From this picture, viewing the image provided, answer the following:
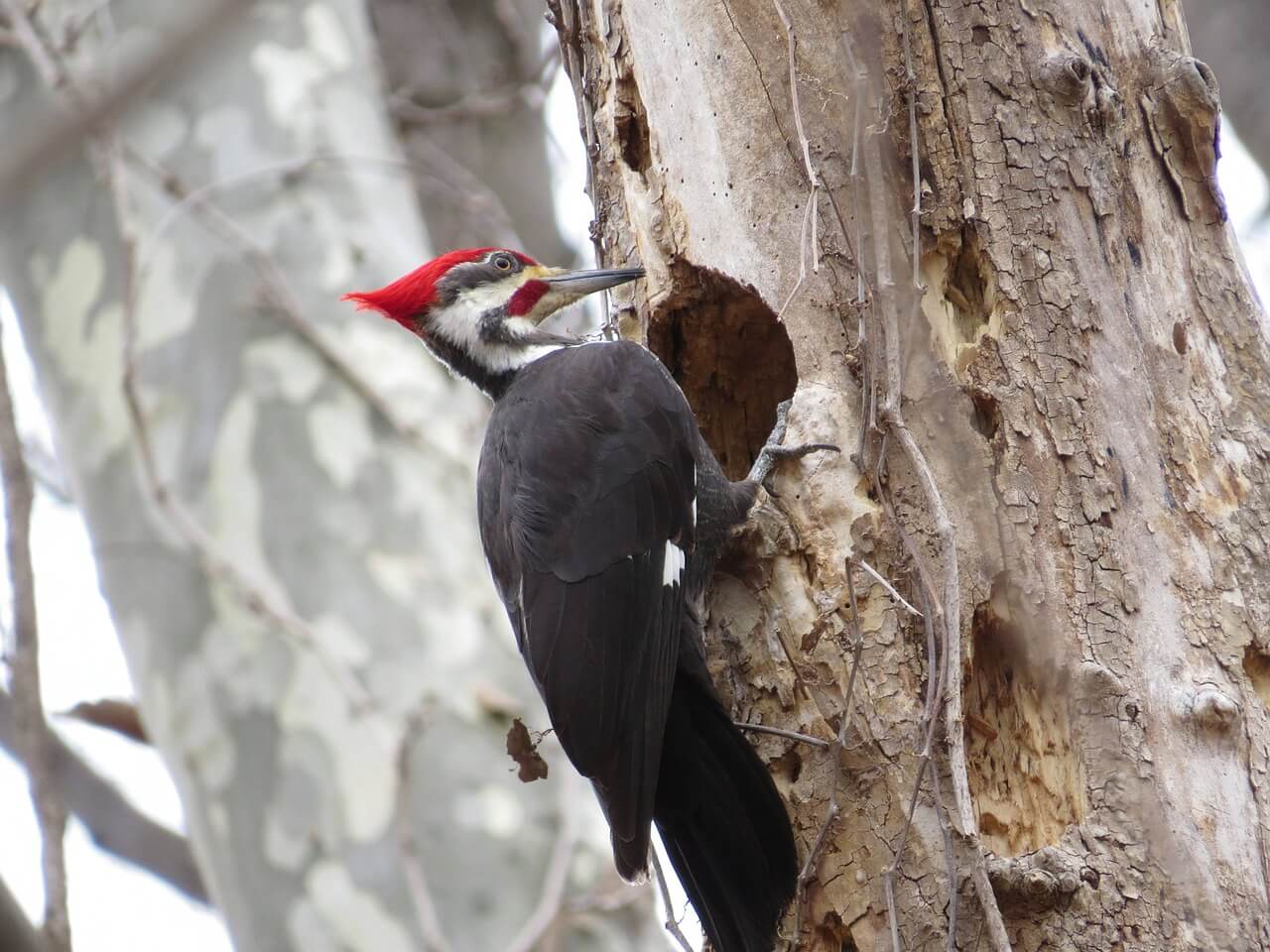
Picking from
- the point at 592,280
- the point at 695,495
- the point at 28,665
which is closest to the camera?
the point at 28,665

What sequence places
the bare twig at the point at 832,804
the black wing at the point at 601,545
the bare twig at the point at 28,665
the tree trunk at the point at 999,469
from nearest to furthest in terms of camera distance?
the bare twig at the point at 28,665
the tree trunk at the point at 999,469
the bare twig at the point at 832,804
the black wing at the point at 601,545

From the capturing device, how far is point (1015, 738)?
2428mm

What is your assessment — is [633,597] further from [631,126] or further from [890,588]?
[631,126]

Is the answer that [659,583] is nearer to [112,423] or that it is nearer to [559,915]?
[559,915]

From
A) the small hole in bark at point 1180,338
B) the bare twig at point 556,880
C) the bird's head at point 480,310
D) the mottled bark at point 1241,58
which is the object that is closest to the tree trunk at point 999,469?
the small hole in bark at point 1180,338

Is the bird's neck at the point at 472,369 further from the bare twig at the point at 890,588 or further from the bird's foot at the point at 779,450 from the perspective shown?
the bare twig at the point at 890,588

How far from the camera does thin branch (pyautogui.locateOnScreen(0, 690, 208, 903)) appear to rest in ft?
10.9

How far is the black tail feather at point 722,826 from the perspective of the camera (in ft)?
8.09

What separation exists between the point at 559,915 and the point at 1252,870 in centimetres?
172

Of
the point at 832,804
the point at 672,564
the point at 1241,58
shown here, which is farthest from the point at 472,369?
the point at 1241,58

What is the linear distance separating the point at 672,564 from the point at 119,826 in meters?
1.61

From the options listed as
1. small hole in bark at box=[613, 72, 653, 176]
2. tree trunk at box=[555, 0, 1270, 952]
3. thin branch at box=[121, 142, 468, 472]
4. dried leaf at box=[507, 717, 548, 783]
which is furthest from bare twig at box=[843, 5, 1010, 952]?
thin branch at box=[121, 142, 468, 472]

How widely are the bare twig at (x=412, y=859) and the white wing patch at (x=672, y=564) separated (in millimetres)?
941

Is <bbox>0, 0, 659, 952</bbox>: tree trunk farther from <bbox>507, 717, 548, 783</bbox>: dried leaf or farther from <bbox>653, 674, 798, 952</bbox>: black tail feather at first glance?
<bbox>653, 674, 798, 952</bbox>: black tail feather
